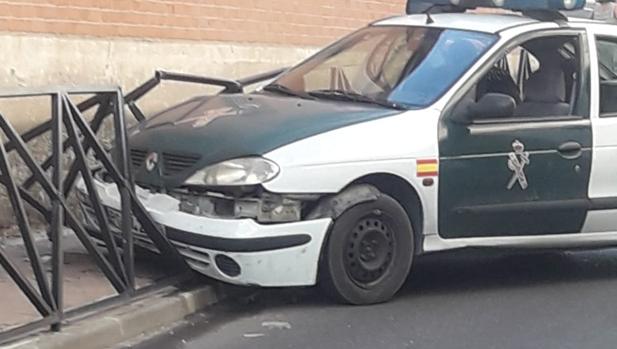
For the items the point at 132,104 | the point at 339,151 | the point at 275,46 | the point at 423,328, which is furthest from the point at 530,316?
the point at 275,46

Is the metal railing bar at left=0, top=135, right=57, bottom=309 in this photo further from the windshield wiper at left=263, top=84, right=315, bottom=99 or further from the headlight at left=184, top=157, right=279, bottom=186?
the windshield wiper at left=263, top=84, right=315, bottom=99

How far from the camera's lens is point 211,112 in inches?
297

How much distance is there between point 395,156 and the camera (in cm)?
713

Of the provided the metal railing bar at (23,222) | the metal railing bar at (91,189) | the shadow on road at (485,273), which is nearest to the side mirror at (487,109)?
the shadow on road at (485,273)

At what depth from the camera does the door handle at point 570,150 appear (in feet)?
25.4

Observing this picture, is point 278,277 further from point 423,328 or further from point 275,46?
point 275,46

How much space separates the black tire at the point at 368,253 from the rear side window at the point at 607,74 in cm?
178

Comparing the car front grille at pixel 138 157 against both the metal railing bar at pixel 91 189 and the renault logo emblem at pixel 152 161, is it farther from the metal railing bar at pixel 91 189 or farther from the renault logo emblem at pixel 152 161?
the metal railing bar at pixel 91 189

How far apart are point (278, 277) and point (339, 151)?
31.5 inches

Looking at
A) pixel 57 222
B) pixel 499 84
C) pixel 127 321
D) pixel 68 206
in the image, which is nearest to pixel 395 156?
pixel 499 84

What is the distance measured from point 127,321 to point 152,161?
1212mm

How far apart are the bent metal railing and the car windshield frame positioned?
→ 153cm

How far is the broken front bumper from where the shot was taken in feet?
22.0

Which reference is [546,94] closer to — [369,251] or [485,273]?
[485,273]
